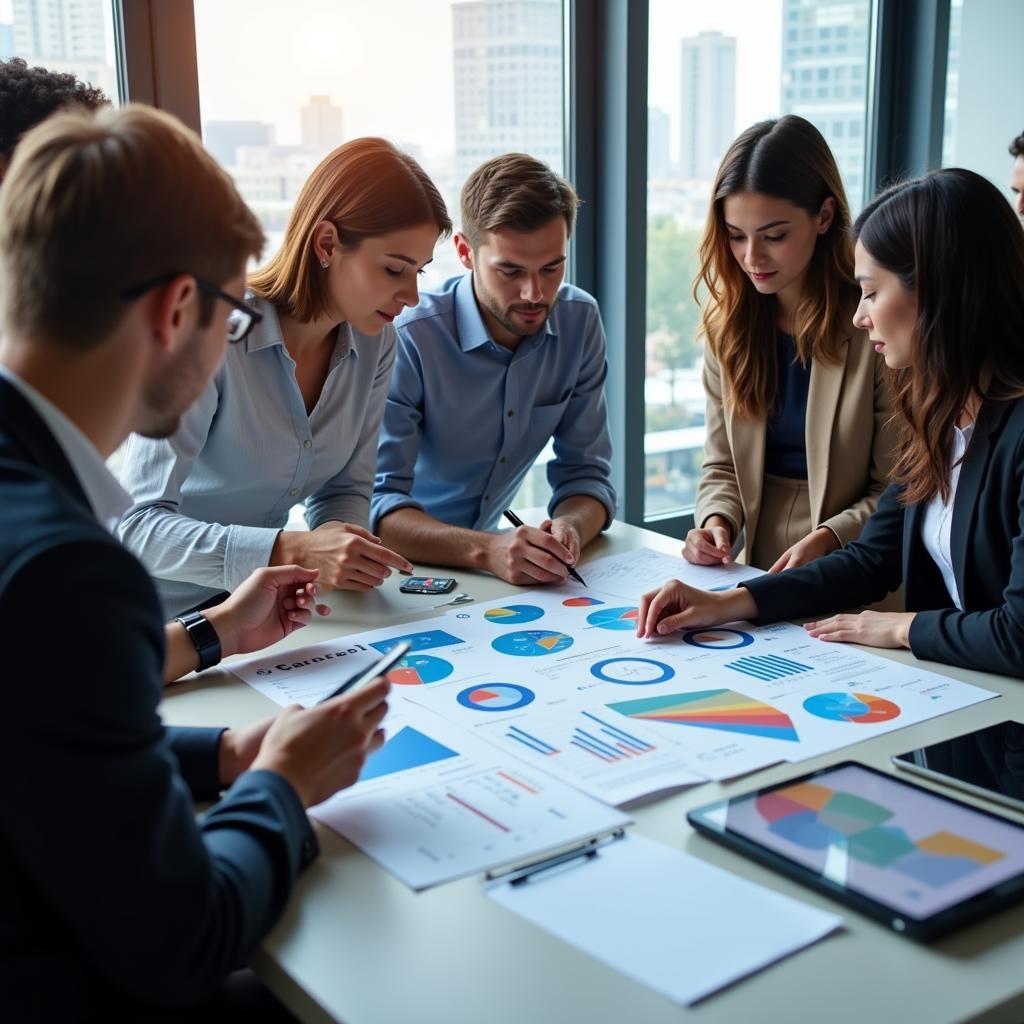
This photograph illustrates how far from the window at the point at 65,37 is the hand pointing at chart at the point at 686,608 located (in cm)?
166

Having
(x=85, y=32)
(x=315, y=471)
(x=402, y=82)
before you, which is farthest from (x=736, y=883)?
(x=402, y=82)

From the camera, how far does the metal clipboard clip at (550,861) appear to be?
3.43 feet

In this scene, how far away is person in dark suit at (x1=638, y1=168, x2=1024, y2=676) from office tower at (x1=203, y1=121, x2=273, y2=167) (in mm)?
1597

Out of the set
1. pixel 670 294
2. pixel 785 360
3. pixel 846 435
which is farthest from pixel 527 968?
pixel 670 294

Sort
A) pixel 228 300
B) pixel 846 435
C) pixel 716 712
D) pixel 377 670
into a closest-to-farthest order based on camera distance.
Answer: pixel 228 300, pixel 377 670, pixel 716 712, pixel 846 435

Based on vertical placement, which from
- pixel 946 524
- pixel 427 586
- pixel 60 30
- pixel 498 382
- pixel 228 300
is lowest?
pixel 427 586

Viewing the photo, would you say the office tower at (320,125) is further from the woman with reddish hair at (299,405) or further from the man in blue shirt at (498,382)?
the woman with reddish hair at (299,405)

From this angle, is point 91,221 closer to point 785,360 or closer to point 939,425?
point 939,425

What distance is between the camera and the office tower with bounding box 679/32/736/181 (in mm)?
3588

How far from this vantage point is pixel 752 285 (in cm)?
254

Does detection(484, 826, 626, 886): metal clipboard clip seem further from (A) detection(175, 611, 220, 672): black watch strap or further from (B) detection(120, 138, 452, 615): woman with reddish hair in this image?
(B) detection(120, 138, 452, 615): woman with reddish hair

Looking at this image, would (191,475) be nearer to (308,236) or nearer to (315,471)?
(315,471)

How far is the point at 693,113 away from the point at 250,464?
2195mm

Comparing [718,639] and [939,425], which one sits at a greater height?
[939,425]
